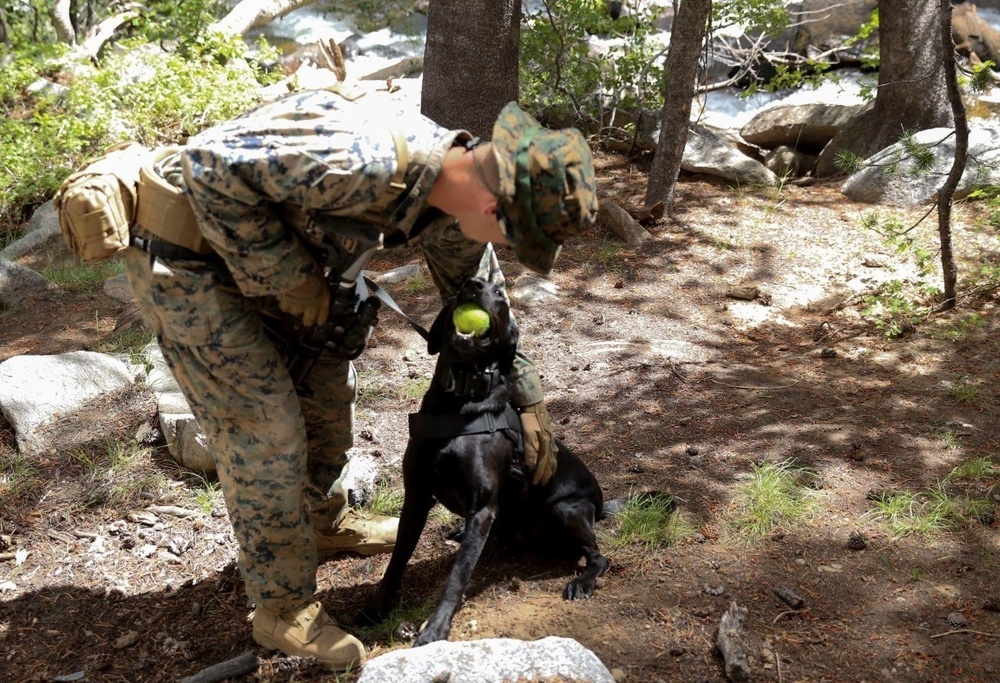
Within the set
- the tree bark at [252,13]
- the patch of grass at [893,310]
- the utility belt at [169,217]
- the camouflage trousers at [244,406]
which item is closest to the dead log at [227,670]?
the camouflage trousers at [244,406]

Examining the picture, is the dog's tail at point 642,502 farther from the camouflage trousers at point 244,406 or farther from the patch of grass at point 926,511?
the camouflage trousers at point 244,406

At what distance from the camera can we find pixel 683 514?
3672mm

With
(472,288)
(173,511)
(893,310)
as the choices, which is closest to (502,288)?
(472,288)

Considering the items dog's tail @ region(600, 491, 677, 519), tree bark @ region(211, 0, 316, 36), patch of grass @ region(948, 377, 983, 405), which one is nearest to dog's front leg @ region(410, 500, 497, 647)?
dog's tail @ region(600, 491, 677, 519)

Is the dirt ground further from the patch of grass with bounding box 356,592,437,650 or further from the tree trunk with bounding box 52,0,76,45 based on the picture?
the tree trunk with bounding box 52,0,76,45

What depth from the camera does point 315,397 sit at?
331cm

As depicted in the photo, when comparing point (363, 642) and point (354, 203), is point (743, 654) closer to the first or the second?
point (363, 642)

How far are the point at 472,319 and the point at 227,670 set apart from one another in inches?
59.3

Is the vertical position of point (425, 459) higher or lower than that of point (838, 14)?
lower

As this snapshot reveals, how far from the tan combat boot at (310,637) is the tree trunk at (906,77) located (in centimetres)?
645

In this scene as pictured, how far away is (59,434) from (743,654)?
141 inches

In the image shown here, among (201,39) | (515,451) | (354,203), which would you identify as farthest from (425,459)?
(201,39)

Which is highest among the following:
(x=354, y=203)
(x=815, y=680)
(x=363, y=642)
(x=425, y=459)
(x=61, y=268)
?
(x=354, y=203)

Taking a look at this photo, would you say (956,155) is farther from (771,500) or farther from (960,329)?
(771,500)
